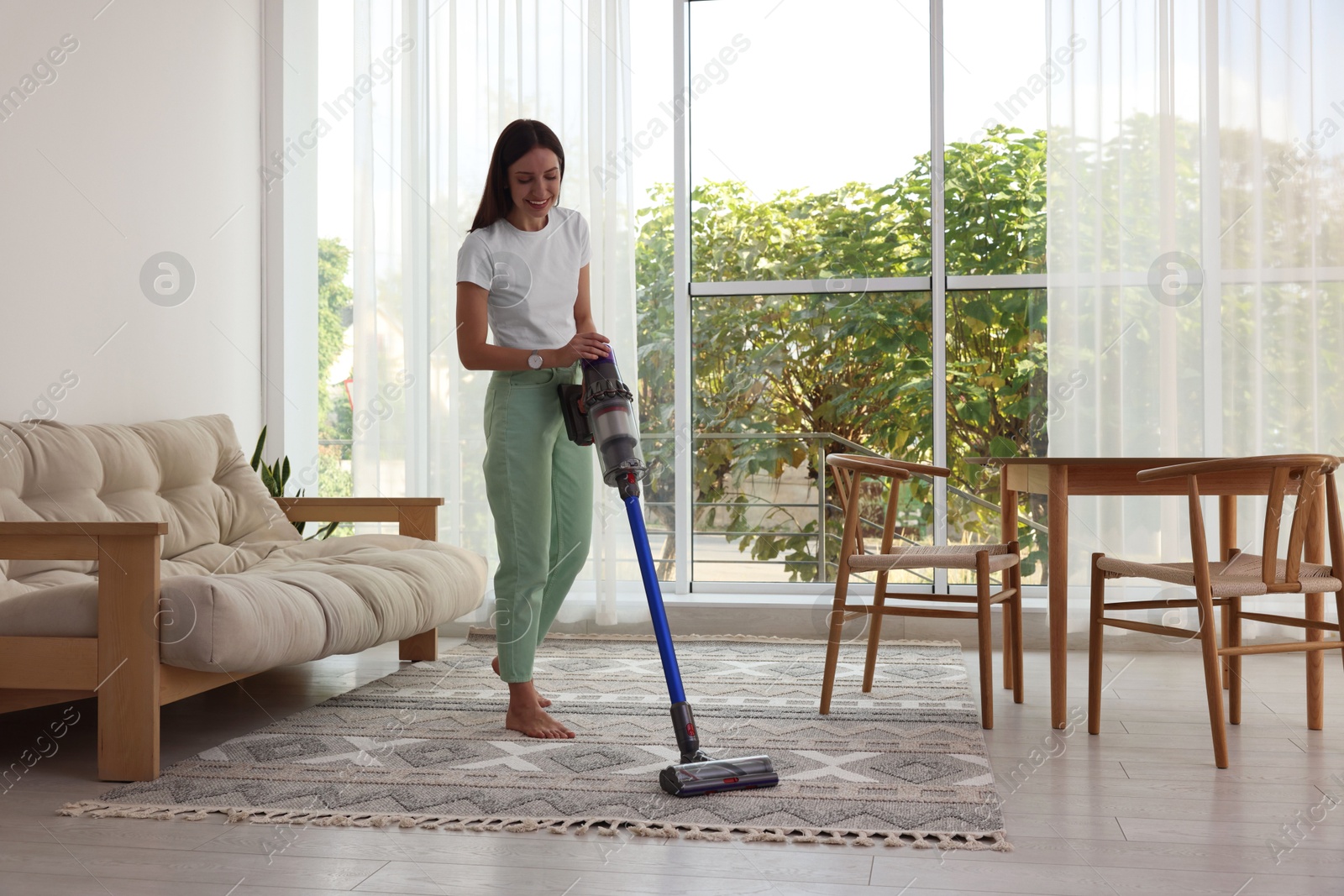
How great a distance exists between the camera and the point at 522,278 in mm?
2479

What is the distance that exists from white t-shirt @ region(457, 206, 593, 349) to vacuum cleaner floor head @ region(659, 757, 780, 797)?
3.20ft

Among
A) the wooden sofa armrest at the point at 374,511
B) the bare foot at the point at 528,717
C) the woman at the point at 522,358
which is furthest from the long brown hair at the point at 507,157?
the wooden sofa armrest at the point at 374,511

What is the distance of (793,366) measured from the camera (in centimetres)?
440

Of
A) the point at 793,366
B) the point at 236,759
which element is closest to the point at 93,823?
the point at 236,759

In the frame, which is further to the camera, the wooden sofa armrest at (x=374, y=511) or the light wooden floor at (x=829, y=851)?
the wooden sofa armrest at (x=374, y=511)

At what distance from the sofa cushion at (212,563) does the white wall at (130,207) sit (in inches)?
11.4

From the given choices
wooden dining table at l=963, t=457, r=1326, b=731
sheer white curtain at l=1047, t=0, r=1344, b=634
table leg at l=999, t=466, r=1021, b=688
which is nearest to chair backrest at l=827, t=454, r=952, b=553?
table leg at l=999, t=466, r=1021, b=688

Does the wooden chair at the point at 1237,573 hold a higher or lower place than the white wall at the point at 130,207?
lower

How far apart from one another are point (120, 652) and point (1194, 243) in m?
3.36

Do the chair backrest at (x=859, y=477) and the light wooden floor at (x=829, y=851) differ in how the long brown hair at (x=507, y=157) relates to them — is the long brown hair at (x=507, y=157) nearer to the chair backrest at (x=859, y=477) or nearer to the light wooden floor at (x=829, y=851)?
the chair backrest at (x=859, y=477)

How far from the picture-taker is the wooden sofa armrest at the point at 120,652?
217 centimetres

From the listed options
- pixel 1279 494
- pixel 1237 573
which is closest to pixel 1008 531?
pixel 1237 573

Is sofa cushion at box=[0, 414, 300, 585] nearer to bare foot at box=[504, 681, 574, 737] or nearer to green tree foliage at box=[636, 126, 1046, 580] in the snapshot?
bare foot at box=[504, 681, 574, 737]

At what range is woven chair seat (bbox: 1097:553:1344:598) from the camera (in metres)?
2.32
